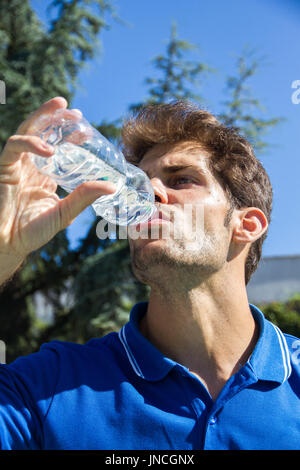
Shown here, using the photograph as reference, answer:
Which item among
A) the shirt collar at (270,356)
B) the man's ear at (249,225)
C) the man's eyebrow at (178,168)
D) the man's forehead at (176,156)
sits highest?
the man's forehead at (176,156)

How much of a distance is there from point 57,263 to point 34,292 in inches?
28.2

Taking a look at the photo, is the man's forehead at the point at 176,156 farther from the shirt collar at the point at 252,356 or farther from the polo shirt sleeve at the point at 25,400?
the polo shirt sleeve at the point at 25,400

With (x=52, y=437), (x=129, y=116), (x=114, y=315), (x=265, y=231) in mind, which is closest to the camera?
(x=52, y=437)

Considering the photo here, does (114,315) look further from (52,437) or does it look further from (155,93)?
(52,437)

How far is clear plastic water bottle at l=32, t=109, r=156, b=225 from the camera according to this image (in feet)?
5.64

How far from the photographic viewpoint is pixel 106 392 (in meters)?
1.73

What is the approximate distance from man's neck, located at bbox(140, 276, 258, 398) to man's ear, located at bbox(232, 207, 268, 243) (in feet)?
0.90

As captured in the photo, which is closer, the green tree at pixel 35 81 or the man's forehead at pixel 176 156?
the man's forehead at pixel 176 156

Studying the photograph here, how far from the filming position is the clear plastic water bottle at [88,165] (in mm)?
1719

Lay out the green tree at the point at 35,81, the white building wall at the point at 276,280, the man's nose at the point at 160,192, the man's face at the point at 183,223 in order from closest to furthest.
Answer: the man's face at the point at 183,223
the man's nose at the point at 160,192
the green tree at the point at 35,81
the white building wall at the point at 276,280

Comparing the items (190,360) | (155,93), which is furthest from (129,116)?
(155,93)

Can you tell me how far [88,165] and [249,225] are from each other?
86cm

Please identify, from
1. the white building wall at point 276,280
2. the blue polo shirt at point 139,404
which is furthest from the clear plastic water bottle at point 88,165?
the white building wall at point 276,280

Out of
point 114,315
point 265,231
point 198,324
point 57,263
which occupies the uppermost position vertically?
point 265,231
